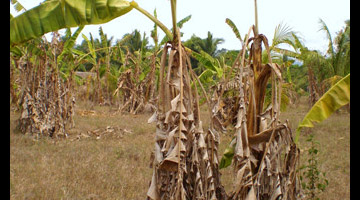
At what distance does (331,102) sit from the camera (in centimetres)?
225

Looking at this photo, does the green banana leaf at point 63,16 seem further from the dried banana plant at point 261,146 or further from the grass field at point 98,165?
the grass field at point 98,165

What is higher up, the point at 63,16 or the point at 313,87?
the point at 63,16

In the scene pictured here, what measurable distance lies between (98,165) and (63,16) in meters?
3.39

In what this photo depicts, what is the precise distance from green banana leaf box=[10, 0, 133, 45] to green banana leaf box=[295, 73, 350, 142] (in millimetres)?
1774

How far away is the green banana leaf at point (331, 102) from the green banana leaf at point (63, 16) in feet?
5.82

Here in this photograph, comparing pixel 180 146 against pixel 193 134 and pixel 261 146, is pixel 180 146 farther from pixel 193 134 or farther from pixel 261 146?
pixel 261 146

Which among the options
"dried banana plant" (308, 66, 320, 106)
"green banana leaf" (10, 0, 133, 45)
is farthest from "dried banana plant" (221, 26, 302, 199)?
"dried banana plant" (308, 66, 320, 106)

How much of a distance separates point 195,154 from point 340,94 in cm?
128

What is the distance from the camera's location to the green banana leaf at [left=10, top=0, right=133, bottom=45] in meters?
2.67

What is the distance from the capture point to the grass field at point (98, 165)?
425cm

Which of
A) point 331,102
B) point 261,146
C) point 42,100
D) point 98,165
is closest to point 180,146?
point 261,146

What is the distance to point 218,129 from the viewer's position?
3057 millimetres

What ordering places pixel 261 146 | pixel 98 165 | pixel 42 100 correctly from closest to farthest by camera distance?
pixel 261 146 → pixel 98 165 → pixel 42 100

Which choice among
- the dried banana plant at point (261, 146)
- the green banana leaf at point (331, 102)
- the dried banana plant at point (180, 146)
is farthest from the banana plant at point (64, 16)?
the green banana leaf at point (331, 102)
